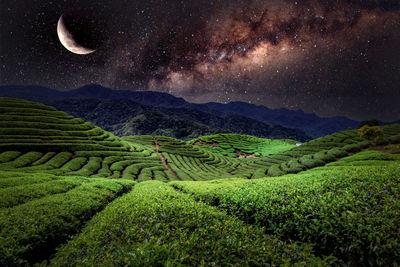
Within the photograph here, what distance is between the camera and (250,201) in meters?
10.1

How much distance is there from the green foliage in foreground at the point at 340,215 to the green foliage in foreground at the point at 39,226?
10.1 meters

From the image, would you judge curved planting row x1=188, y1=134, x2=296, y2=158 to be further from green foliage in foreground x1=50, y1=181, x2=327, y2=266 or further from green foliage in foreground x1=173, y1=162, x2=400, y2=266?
green foliage in foreground x1=50, y1=181, x2=327, y2=266

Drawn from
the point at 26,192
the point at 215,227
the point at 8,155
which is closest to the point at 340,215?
the point at 215,227

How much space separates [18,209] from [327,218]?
16697 millimetres

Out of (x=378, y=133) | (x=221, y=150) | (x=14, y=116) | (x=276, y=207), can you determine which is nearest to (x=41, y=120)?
(x=14, y=116)

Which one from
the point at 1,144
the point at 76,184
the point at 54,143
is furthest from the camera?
the point at 54,143

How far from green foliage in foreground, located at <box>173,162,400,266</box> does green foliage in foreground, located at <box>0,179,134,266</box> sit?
1006cm

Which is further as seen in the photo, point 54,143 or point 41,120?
point 41,120

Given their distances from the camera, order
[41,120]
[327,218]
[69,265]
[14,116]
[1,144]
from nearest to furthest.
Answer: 1. [69,265]
2. [327,218]
3. [1,144]
4. [14,116]
5. [41,120]

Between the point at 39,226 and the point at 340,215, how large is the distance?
14.5m

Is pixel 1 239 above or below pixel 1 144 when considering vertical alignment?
below

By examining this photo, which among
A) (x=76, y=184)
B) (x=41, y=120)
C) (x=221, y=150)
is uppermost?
(x=41, y=120)

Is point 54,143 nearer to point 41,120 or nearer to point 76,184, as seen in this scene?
point 41,120

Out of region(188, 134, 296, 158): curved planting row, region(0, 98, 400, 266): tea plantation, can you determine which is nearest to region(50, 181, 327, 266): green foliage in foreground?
region(0, 98, 400, 266): tea plantation
